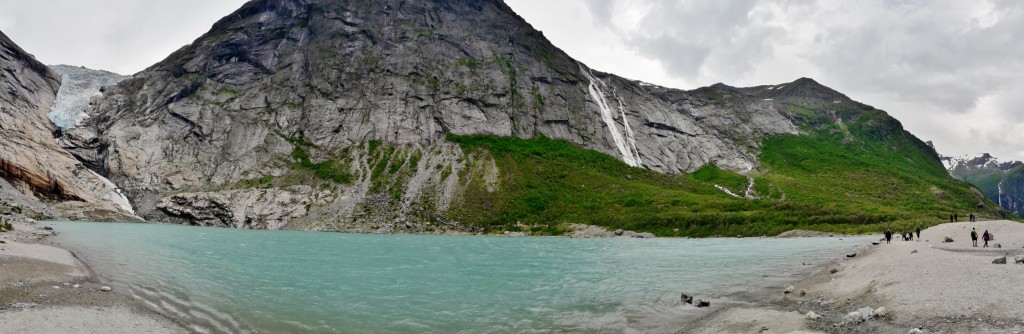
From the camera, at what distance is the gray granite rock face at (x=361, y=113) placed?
109562 mm

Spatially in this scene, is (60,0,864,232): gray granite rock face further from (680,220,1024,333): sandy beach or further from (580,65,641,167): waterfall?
(680,220,1024,333): sandy beach

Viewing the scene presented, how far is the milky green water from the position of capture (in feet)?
57.0

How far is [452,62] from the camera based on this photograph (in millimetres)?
163250

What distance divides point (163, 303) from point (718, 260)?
3492 centimetres

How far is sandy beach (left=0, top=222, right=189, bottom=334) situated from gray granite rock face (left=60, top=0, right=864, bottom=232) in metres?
72.5

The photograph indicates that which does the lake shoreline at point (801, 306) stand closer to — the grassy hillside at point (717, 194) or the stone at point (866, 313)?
the stone at point (866, 313)

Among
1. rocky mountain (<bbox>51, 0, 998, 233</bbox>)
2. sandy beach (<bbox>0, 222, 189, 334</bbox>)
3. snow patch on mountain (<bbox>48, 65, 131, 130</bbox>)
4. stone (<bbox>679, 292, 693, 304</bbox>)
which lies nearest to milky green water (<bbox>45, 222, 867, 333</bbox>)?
stone (<bbox>679, 292, 693, 304</bbox>)

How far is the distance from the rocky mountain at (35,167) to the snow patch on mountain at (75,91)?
2885mm

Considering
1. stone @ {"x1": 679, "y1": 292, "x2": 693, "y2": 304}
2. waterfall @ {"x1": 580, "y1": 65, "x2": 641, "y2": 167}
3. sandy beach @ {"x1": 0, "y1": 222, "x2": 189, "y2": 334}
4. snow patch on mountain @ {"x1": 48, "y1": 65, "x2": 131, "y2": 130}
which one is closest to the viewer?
sandy beach @ {"x1": 0, "y1": 222, "x2": 189, "y2": 334}

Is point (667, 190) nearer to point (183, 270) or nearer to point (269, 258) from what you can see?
point (269, 258)

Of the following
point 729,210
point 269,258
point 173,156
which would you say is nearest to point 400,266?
point 269,258

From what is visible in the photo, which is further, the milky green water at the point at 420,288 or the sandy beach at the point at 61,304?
the milky green water at the point at 420,288

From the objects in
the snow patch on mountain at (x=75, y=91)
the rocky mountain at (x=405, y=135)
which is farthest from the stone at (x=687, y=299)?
the snow patch on mountain at (x=75, y=91)

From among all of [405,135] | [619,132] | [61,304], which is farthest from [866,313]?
[619,132]
